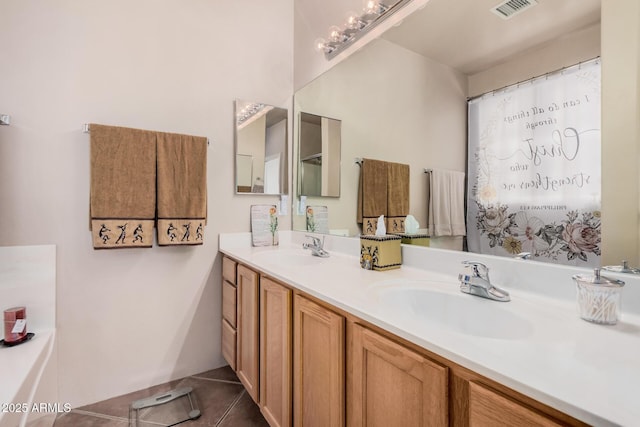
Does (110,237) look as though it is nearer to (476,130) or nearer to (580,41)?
(476,130)

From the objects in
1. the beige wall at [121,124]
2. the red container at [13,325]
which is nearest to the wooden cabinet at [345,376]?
the beige wall at [121,124]

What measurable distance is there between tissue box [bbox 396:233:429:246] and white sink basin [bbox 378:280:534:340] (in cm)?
28

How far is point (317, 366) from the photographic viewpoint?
1064 millimetres

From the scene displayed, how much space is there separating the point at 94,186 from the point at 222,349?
1.27m

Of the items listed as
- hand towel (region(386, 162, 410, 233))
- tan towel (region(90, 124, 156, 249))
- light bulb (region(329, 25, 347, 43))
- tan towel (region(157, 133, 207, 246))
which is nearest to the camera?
hand towel (region(386, 162, 410, 233))

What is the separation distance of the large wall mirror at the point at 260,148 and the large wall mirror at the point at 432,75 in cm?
48

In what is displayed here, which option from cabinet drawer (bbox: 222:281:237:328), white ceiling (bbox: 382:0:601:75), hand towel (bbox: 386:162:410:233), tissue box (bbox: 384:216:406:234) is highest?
white ceiling (bbox: 382:0:601:75)

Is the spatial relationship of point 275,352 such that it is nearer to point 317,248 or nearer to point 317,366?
point 317,366

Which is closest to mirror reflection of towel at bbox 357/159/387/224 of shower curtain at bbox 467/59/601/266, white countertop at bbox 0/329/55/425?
shower curtain at bbox 467/59/601/266

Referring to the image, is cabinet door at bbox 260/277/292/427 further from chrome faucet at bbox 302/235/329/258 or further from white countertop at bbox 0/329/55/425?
white countertop at bbox 0/329/55/425

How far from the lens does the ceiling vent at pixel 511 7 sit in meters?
1.05

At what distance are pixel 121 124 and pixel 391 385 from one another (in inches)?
74.7

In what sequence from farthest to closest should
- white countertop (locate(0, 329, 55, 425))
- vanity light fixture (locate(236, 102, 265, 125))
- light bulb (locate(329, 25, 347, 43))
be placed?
vanity light fixture (locate(236, 102, 265, 125)), light bulb (locate(329, 25, 347, 43)), white countertop (locate(0, 329, 55, 425))

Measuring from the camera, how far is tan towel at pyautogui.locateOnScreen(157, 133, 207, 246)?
1772 millimetres
